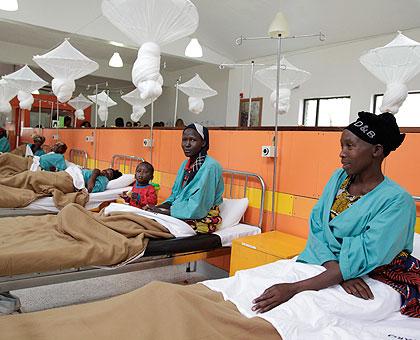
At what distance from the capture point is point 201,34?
360 inches

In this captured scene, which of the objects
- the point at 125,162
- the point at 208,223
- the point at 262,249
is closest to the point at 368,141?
the point at 262,249

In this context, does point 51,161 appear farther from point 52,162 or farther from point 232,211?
point 232,211

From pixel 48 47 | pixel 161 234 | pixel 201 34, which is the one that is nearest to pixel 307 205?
pixel 161 234


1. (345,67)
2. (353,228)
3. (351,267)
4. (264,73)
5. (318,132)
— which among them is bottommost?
(351,267)

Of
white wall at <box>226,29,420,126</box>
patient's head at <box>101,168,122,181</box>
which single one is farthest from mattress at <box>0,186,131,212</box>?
white wall at <box>226,29,420,126</box>

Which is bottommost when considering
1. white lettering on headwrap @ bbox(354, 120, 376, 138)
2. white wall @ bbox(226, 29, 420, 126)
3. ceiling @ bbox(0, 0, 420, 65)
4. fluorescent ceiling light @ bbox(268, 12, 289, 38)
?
white lettering on headwrap @ bbox(354, 120, 376, 138)

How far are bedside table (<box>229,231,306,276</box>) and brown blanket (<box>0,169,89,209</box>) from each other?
2.38m

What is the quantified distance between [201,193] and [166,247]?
1.81ft

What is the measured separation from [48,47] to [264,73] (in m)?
8.22

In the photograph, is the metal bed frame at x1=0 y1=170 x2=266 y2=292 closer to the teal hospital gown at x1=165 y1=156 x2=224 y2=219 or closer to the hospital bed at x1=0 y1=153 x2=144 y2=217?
the teal hospital gown at x1=165 y1=156 x2=224 y2=219

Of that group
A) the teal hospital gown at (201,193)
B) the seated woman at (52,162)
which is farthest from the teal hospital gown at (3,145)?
the teal hospital gown at (201,193)

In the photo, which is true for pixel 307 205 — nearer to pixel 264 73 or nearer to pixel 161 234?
pixel 161 234

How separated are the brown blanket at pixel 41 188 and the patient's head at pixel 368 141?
3518 millimetres

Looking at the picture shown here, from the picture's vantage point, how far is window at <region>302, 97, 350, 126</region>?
26.6 feet
